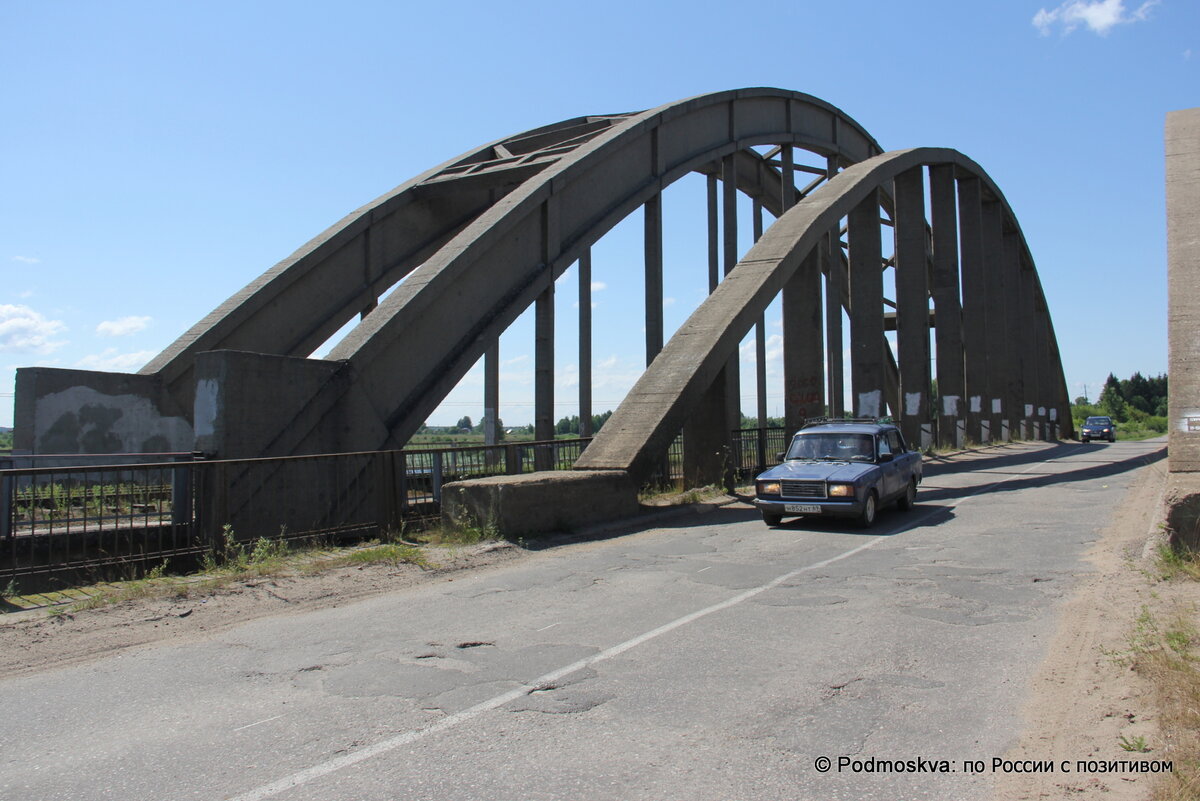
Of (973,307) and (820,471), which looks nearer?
(820,471)

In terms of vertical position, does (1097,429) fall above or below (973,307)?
below

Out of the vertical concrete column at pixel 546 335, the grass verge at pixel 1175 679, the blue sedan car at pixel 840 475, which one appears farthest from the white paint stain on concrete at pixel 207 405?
the grass verge at pixel 1175 679

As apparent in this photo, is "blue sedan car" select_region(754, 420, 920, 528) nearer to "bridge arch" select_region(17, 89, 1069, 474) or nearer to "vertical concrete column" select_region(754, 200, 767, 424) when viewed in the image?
"bridge arch" select_region(17, 89, 1069, 474)

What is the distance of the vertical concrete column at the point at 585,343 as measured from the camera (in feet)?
81.5

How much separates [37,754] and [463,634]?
9.42 feet

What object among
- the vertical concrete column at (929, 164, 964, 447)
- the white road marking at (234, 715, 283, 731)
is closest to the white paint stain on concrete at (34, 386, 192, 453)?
the white road marking at (234, 715, 283, 731)

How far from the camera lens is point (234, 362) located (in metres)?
12.4

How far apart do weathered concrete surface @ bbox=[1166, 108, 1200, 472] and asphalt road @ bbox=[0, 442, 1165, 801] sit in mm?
2223

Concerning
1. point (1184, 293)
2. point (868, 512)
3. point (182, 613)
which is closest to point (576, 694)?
point (182, 613)

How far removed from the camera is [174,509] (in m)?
9.84

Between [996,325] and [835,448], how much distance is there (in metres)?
34.0

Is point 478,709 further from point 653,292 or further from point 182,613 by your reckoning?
point 653,292

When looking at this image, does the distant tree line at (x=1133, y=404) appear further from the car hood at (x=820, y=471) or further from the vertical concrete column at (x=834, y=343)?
the car hood at (x=820, y=471)

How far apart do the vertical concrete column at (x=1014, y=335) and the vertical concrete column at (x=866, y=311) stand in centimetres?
1807
